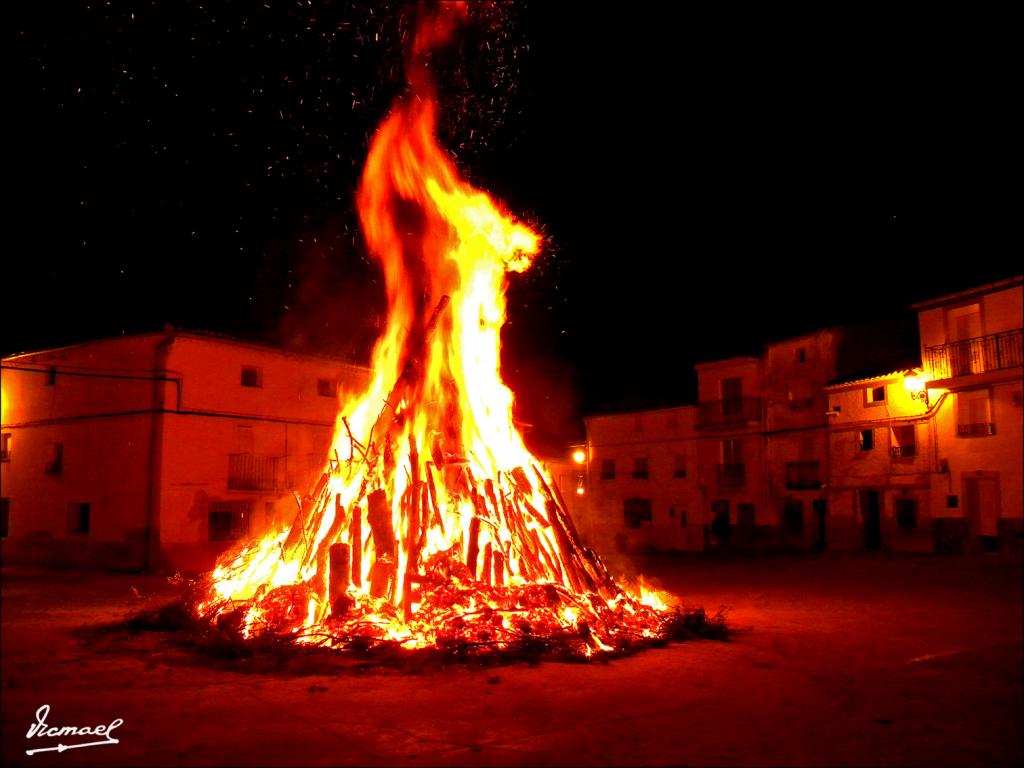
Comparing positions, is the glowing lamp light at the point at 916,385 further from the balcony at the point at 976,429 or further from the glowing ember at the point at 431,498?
the glowing ember at the point at 431,498

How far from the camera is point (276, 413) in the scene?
98.0ft

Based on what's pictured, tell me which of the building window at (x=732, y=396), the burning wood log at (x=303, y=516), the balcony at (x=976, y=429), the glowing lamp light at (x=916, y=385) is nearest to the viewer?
the burning wood log at (x=303, y=516)

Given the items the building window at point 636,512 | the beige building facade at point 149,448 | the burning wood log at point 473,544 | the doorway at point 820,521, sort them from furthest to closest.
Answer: the building window at point 636,512
the doorway at point 820,521
the beige building facade at point 149,448
the burning wood log at point 473,544

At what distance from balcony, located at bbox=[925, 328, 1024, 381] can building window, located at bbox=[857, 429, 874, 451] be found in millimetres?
3802

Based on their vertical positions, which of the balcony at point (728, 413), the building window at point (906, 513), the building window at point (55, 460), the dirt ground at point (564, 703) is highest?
the balcony at point (728, 413)

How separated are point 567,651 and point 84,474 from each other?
75.5 feet

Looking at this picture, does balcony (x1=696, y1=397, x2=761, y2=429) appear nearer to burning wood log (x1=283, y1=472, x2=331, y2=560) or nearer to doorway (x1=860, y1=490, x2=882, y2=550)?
doorway (x1=860, y1=490, x2=882, y2=550)

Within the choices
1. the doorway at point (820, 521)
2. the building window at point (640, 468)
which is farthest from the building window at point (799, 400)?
the building window at point (640, 468)

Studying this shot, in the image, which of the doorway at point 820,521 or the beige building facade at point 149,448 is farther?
the doorway at point 820,521

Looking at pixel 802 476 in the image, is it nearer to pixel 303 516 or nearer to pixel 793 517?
pixel 793 517

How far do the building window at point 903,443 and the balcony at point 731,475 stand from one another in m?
8.11

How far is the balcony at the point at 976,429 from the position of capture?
2825cm

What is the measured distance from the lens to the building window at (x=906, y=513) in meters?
31.2

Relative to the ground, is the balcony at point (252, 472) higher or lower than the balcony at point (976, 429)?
lower
